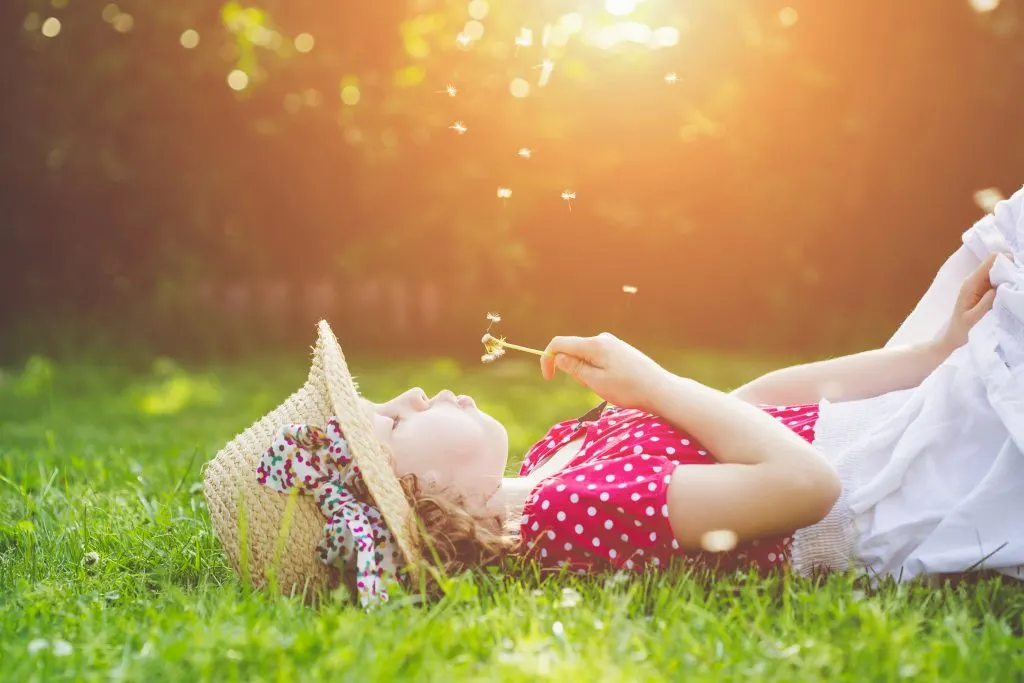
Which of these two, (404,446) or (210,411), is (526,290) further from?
(404,446)

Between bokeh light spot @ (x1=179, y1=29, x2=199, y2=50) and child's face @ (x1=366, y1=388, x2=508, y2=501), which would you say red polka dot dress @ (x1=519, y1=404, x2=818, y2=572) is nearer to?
child's face @ (x1=366, y1=388, x2=508, y2=501)

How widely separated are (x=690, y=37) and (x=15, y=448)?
22.5 feet

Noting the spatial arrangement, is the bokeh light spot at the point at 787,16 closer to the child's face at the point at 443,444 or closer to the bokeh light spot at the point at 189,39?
the bokeh light spot at the point at 189,39

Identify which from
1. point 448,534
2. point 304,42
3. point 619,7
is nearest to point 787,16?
point 619,7

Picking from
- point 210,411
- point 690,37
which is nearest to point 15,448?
point 210,411

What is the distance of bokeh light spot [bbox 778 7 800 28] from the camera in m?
9.79

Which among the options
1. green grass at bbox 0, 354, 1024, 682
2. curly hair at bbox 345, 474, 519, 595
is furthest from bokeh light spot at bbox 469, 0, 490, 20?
curly hair at bbox 345, 474, 519, 595

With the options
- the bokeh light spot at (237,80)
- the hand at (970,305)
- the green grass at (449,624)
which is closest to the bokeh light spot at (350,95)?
the bokeh light spot at (237,80)

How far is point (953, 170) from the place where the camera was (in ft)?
34.1

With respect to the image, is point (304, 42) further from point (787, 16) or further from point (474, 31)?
point (787, 16)

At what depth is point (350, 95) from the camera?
370 inches

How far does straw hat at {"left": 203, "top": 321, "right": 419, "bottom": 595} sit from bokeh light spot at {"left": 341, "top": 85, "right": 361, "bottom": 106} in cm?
749

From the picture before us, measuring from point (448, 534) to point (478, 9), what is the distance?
679 cm

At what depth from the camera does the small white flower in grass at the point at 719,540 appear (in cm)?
210
